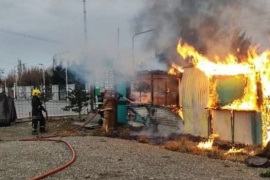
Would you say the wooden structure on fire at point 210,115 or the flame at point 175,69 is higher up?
the flame at point 175,69

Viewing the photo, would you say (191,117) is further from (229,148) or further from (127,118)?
(127,118)

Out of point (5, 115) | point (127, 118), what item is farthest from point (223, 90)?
point (5, 115)

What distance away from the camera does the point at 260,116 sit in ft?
34.7

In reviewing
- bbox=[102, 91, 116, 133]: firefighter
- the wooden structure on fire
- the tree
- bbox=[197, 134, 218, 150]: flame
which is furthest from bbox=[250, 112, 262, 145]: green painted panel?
the tree

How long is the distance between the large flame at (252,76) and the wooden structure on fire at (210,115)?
0.16 m

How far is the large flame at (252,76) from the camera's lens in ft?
35.0

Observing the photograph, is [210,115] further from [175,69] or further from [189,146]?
[175,69]

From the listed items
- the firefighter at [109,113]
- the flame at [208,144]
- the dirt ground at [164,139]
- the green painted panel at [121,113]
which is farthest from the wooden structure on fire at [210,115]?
the green painted panel at [121,113]

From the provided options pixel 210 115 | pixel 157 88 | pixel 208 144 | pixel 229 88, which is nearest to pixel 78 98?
pixel 157 88

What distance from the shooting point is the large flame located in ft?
35.0

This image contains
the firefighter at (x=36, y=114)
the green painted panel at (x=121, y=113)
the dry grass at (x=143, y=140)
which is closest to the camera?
the dry grass at (x=143, y=140)

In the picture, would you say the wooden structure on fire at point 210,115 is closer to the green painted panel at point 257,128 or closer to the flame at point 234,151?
the green painted panel at point 257,128

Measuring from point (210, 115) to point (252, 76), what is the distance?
6.29 ft

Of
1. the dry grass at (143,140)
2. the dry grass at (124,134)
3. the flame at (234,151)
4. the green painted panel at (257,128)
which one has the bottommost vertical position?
the flame at (234,151)
